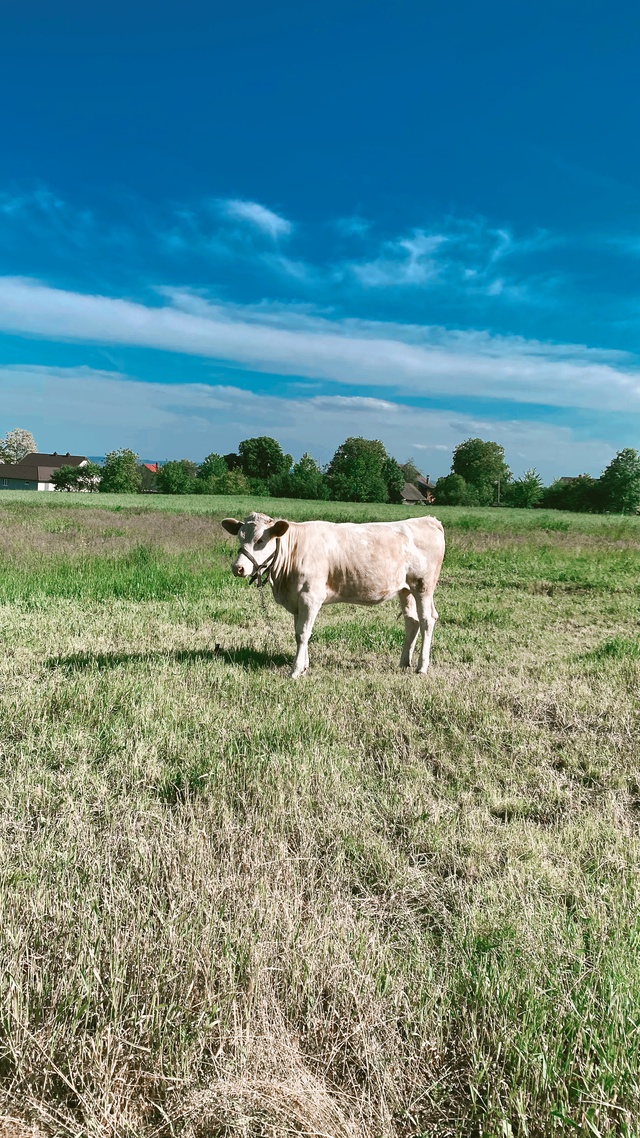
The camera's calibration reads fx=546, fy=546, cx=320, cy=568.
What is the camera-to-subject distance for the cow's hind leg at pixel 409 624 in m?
6.85

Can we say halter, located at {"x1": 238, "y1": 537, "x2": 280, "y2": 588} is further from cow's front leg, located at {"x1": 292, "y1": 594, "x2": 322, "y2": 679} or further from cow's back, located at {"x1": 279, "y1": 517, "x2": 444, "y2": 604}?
cow's front leg, located at {"x1": 292, "y1": 594, "x2": 322, "y2": 679}

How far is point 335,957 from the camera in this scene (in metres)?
2.13

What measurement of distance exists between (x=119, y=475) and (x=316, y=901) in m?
106

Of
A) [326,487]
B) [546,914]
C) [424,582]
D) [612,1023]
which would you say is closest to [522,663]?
[424,582]

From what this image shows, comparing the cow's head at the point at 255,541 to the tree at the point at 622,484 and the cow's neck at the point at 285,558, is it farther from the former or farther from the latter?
the tree at the point at 622,484

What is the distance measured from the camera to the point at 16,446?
131625 mm

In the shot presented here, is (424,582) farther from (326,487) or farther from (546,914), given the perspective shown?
(326,487)

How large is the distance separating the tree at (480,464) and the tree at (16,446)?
101 metres

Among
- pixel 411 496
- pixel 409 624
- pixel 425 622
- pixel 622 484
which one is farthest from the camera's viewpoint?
pixel 411 496

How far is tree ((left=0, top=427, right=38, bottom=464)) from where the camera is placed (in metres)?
130

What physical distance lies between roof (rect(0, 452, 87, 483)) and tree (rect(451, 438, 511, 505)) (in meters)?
74.8

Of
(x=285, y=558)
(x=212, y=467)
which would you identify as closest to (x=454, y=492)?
(x=212, y=467)

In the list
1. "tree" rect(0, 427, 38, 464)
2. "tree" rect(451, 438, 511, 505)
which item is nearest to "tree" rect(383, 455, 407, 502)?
"tree" rect(451, 438, 511, 505)

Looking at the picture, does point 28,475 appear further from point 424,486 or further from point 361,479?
point 424,486
